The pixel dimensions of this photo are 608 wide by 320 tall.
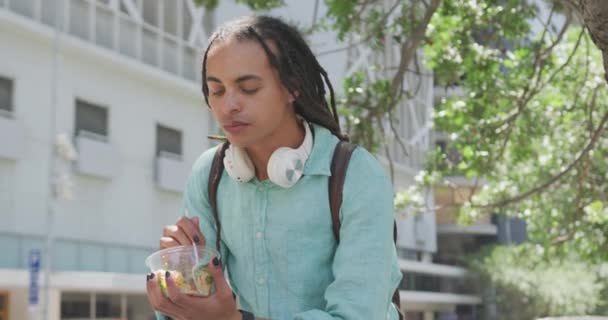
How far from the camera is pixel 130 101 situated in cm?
2480

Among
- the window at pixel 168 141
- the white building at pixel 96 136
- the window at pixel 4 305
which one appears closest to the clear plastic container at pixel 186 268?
the white building at pixel 96 136

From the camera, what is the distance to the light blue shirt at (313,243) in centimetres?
204

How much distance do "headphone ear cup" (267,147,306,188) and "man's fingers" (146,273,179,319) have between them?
34cm

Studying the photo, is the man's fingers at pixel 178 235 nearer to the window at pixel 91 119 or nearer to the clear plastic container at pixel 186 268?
the clear plastic container at pixel 186 268

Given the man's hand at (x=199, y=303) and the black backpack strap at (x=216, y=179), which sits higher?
the black backpack strap at (x=216, y=179)

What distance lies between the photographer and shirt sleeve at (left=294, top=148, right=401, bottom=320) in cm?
202

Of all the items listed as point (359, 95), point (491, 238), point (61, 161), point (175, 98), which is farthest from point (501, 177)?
point (491, 238)

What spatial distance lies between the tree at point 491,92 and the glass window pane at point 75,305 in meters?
11.4

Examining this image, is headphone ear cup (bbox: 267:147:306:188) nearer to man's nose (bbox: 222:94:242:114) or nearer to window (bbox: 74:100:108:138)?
man's nose (bbox: 222:94:242:114)

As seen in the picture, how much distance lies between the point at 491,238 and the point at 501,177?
40868 millimetres

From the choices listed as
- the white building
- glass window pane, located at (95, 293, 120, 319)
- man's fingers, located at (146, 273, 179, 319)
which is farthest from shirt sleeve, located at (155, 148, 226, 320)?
glass window pane, located at (95, 293, 120, 319)

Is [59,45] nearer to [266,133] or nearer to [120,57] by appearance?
[120,57]

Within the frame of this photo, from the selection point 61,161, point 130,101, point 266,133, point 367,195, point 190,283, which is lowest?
point 190,283

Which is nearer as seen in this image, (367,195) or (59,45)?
(367,195)
